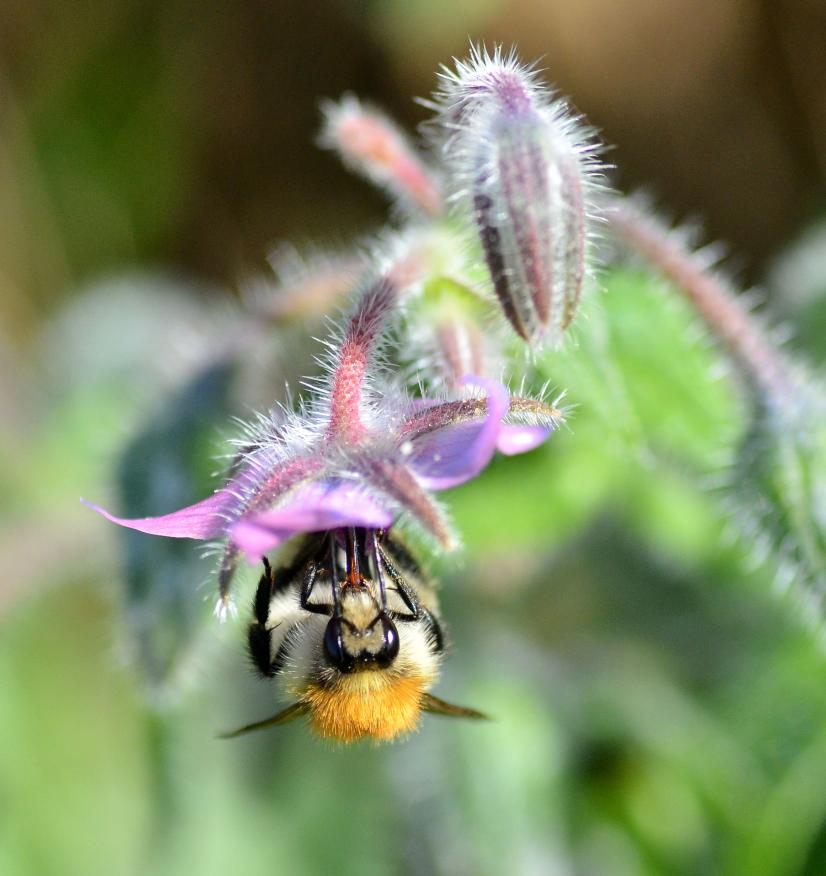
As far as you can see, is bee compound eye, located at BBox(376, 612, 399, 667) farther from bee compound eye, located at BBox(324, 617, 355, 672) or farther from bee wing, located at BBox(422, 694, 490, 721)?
bee wing, located at BBox(422, 694, 490, 721)

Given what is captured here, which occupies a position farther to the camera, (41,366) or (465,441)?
(41,366)

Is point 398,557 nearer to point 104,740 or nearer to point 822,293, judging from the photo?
point 822,293

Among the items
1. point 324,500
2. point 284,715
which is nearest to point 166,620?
point 284,715

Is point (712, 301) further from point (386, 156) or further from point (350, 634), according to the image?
point (350, 634)

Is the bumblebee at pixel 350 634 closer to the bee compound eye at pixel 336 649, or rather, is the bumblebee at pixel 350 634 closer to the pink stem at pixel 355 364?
the bee compound eye at pixel 336 649

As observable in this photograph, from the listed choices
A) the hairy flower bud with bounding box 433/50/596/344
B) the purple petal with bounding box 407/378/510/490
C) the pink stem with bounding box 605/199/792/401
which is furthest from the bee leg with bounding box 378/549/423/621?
the pink stem with bounding box 605/199/792/401

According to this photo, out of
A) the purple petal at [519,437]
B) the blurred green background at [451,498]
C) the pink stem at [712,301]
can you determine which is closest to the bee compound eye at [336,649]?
the purple petal at [519,437]

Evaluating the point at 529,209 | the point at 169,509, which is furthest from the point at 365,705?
the point at 169,509
